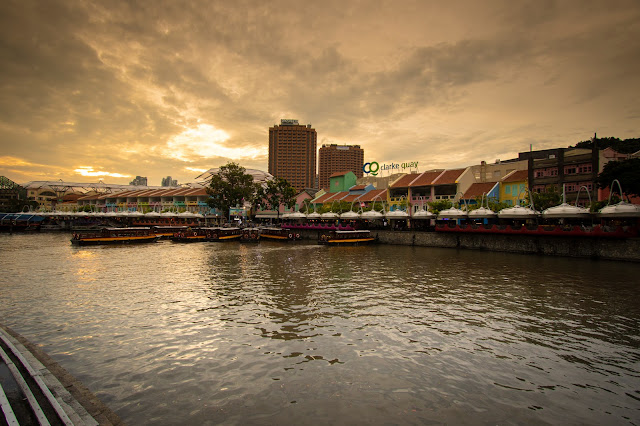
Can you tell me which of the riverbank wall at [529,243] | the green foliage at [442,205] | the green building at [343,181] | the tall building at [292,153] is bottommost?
the riverbank wall at [529,243]

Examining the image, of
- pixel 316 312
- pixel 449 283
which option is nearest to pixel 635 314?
pixel 449 283

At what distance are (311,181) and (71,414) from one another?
176 metres

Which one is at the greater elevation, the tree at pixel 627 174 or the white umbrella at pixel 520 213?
the tree at pixel 627 174

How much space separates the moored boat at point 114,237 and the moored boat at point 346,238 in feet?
78.6

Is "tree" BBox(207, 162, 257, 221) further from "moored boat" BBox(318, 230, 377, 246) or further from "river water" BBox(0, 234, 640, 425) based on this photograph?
"river water" BBox(0, 234, 640, 425)

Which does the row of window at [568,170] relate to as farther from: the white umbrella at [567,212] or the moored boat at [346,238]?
the moored boat at [346,238]

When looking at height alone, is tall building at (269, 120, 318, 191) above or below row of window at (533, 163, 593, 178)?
above

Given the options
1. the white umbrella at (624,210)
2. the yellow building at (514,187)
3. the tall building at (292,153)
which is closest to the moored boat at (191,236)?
the yellow building at (514,187)

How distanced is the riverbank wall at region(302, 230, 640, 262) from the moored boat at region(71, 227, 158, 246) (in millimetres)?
31672

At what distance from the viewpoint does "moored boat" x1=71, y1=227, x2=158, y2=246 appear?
127 ft

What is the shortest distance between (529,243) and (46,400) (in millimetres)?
37872

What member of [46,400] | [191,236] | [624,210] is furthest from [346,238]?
Answer: [46,400]

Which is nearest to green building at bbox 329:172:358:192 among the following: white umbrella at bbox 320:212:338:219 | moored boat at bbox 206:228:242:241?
white umbrella at bbox 320:212:338:219

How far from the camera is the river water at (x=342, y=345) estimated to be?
6.82m
